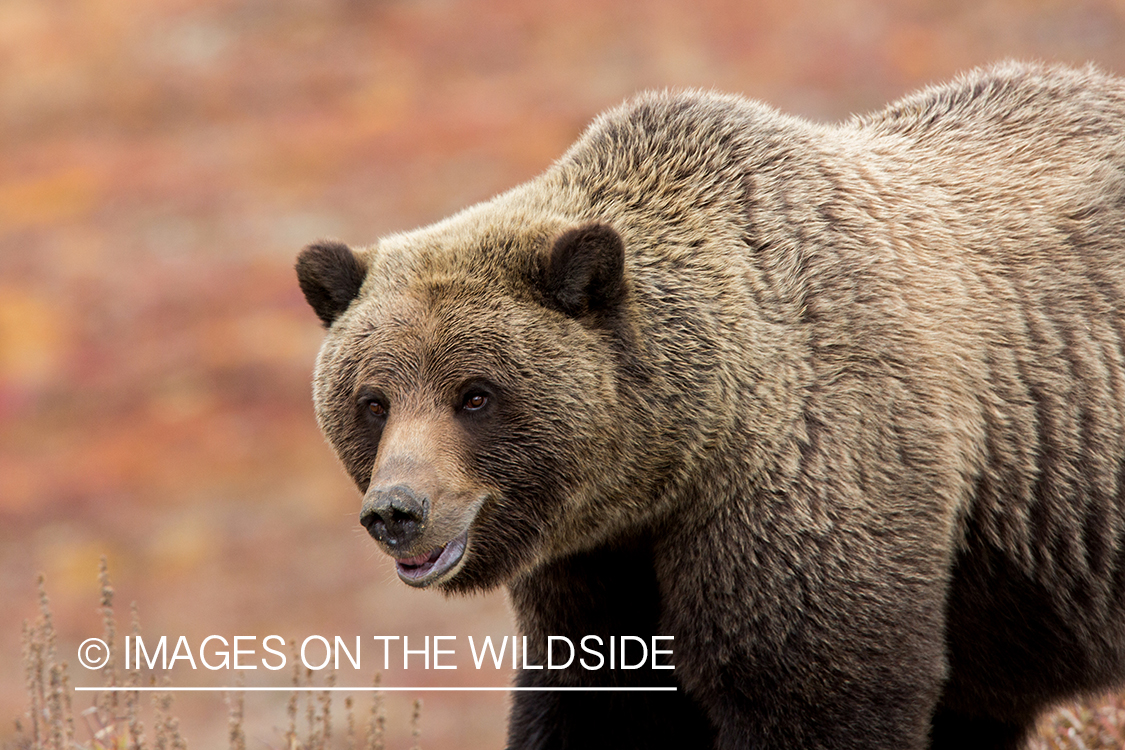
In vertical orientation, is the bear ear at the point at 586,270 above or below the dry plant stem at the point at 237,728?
above

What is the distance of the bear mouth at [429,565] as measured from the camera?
17.3 feet

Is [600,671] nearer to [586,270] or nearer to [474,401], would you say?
[474,401]

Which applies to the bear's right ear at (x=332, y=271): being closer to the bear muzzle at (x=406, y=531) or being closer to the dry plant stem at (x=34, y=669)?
the bear muzzle at (x=406, y=531)

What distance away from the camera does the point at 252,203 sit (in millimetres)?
35812

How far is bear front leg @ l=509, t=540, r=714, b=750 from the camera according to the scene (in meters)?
5.98

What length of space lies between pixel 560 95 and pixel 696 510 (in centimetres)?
3308

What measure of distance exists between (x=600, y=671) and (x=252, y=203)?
31.4 metres

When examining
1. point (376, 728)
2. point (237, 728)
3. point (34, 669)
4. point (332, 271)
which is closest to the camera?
point (332, 271)

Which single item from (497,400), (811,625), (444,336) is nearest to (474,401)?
(497,400)

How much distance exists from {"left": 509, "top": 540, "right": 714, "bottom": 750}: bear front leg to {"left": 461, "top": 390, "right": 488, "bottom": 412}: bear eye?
95 cm

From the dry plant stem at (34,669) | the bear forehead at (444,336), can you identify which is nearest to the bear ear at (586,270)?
the bear forehead at (444,336)

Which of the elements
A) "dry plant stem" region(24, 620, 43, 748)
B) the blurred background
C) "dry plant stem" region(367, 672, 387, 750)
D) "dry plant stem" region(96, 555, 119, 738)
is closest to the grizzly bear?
"dry plant stem" region(367, 672, 387, 750)

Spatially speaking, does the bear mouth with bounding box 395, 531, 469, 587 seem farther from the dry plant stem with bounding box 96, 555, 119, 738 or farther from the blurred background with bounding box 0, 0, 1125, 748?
the blurred background with bounding box 0, 0, 1125, 748

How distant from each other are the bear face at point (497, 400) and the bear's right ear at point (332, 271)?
342mm
